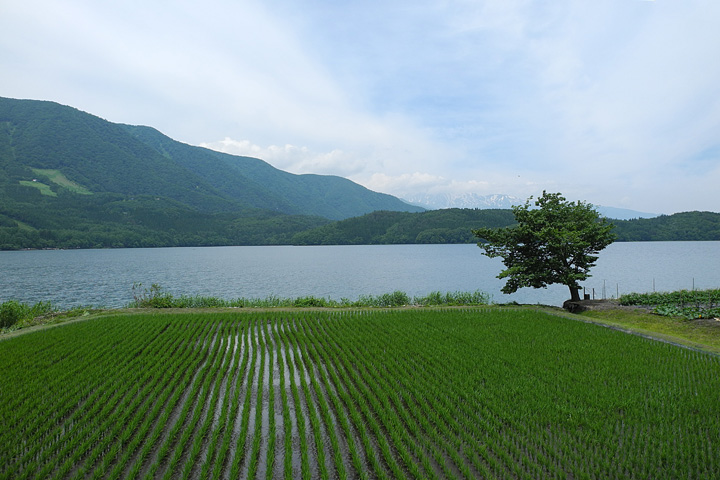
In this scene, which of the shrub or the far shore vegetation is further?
the shrub

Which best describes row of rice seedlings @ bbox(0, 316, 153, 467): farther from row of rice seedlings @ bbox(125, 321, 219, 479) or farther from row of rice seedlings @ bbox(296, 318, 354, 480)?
row of rice seedlings @ bbox(296, 318, 354, 480)

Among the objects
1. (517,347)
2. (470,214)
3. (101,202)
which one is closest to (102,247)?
(101,202)

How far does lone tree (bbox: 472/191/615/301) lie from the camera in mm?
20031

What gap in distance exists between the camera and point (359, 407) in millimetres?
8438

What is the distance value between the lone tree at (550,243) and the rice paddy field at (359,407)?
20.7ft

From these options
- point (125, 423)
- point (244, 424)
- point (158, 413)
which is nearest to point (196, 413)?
point (158, 413)

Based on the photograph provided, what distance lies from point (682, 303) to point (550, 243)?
6684 mm

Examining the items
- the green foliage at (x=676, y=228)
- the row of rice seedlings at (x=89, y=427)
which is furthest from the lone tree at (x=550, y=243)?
the green foliage at (x=676, y=228)

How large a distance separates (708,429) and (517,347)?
6090mm

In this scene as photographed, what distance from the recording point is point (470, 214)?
558 feet

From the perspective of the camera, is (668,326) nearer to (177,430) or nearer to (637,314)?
(637,314)

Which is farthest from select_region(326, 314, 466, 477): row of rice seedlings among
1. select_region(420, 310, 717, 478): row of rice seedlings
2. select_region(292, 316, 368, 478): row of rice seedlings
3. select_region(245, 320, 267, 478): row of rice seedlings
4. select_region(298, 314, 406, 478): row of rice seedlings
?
select_region(245, 320, 267, 478): row of rice seedlings

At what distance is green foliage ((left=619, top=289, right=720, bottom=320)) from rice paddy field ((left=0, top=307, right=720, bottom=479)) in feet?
15.1

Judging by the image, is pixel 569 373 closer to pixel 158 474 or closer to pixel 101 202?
pixel 158 474
